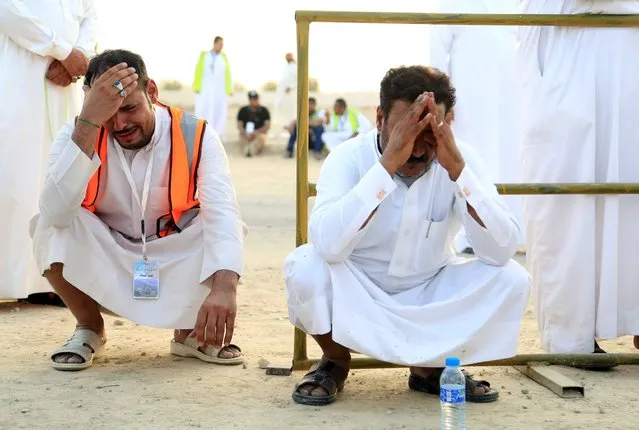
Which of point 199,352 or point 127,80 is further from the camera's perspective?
point 199,352

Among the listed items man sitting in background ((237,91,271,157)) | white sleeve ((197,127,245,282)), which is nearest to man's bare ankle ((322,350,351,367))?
white sleeve ((197,127,245,282))

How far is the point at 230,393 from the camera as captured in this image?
4.30m

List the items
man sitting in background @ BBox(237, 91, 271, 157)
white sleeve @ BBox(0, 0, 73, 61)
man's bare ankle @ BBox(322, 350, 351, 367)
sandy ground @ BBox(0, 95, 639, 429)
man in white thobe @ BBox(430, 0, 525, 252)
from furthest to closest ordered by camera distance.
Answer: man sitting in background @ BBox(237, 91, 271, 157) < man in white thobe @ BBox(430, 0, 525, 252) < white sleeve @ BBox(0, 0, 73, 61) < man's bare ankle @ BBox(322, 350, 351, 367) < sandy ground @ BBox(0, 95, 639, 429)

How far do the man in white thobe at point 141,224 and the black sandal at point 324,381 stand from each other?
0.52 m

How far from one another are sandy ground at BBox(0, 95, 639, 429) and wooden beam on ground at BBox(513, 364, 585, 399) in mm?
33

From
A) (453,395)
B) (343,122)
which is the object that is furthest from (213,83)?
(453,395)

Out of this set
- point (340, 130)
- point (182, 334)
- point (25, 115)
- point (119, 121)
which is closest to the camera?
point (119, 121)

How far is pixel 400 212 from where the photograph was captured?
4.21 metres

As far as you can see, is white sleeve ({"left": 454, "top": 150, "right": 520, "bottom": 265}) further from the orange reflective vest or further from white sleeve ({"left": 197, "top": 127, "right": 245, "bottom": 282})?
the orange reflective vest

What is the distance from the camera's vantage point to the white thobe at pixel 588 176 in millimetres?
4750

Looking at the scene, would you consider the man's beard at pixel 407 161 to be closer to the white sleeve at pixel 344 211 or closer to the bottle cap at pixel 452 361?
the white sleeve at pixel 344 211

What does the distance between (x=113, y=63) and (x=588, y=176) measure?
2003mm

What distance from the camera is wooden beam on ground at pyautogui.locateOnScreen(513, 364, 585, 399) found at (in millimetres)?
4285

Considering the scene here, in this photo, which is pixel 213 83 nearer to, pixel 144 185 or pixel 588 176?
pixel 144 185
